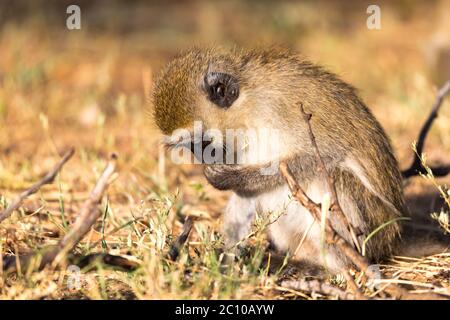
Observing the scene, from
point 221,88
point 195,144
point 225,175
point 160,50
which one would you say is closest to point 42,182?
point 195,144

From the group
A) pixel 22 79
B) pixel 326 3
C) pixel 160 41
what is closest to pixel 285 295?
pixel 22 79

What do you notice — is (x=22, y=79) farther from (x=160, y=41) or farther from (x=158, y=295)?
(x=158, y=295)

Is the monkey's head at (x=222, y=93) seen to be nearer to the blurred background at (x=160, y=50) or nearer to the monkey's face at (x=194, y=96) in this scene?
the monkey's face at (x=194, y=96)

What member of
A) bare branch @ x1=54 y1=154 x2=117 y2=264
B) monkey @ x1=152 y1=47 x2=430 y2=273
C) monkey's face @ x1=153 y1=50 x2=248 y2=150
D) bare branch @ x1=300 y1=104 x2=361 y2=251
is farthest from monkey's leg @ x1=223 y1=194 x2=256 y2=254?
bare branch @ x1=54 y1=154 x2=117 y2=264

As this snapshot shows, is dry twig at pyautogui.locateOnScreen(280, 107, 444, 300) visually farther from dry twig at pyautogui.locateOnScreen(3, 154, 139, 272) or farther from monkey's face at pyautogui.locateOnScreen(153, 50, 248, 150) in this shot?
dry twig at pyautogui.locateOnScreen(3, 154, 139, 272)

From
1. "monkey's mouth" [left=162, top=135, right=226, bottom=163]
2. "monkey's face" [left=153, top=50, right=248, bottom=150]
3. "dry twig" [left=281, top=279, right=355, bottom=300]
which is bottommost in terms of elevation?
"dry twig" [left=281, top=279, right=355, bottom=300]
